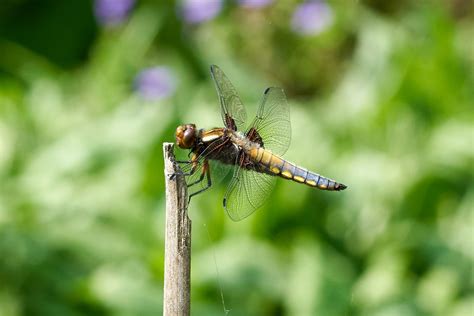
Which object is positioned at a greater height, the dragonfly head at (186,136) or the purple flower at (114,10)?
the purple flower at (114,10)

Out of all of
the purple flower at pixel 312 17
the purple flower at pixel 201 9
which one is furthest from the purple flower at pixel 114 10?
the purple flower at pixel 312 17

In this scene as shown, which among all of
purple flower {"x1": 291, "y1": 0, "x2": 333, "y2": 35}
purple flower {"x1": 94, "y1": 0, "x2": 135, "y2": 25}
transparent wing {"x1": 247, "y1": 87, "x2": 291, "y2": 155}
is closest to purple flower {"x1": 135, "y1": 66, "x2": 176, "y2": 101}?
purple flower {"x1": 94, "y1": 0, "x2": 135, "y2": 25}

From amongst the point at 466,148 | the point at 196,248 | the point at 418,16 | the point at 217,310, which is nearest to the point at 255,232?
the point at 196,248

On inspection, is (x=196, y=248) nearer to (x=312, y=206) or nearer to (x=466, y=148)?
(x=312, y=206)

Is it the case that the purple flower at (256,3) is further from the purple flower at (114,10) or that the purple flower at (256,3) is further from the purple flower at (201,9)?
the purple flower at (114,10)

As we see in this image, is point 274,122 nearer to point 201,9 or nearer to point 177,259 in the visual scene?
point 177,259

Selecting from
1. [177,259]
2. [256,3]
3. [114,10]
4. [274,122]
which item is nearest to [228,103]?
[274,122]
